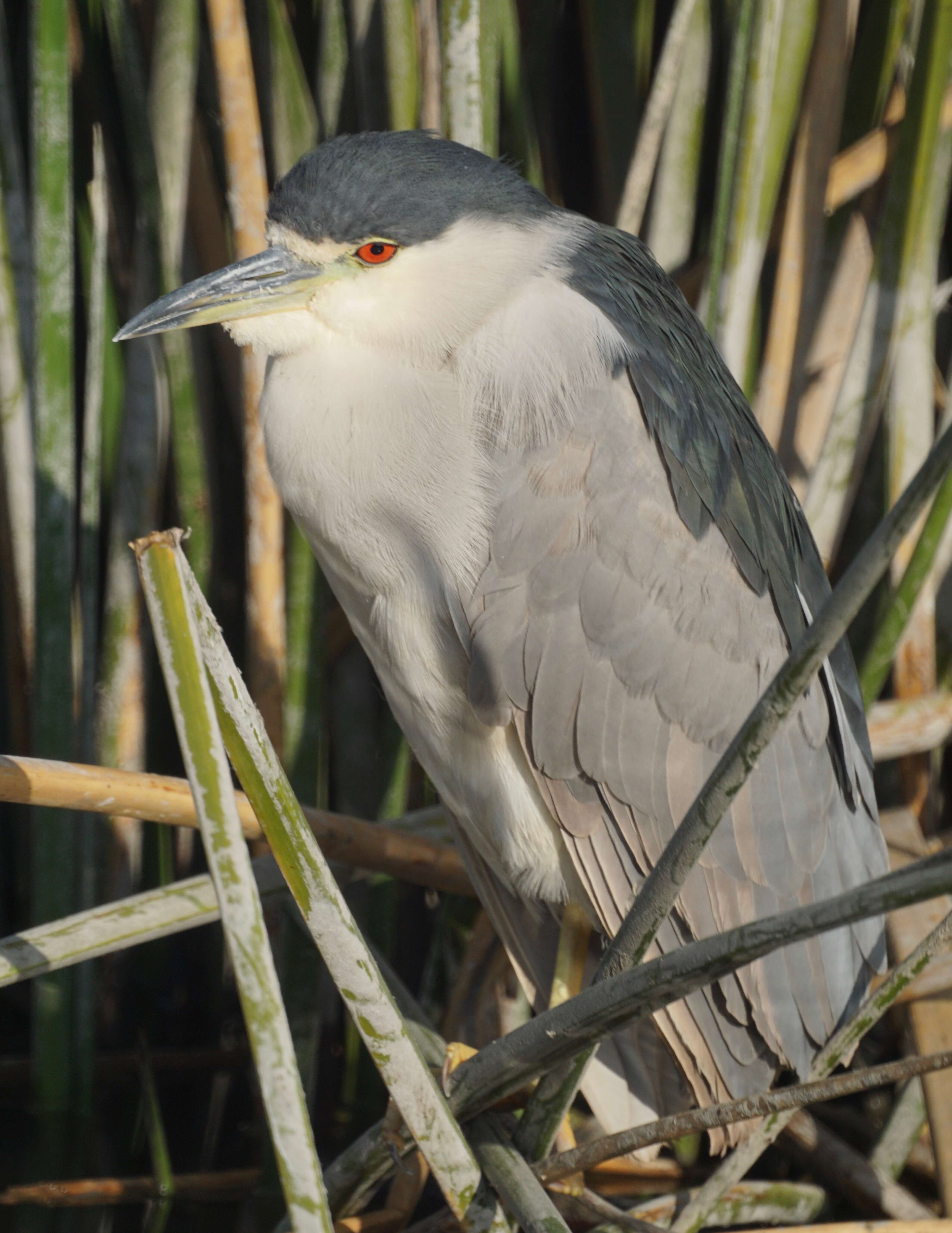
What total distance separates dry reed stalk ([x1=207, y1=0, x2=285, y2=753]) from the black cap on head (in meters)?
0.25

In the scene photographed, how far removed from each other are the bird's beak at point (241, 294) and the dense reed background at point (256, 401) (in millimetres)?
335

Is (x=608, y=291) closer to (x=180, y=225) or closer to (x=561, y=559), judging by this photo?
(x=561, y=559)

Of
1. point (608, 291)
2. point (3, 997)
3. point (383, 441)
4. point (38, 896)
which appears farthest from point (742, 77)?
point (3, 997)

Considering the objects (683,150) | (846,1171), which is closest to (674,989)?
(846,1171)

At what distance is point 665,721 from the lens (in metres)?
1.31

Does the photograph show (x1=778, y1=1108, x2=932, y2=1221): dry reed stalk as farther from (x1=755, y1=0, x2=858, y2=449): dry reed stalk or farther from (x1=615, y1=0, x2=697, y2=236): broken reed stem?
(x1=615, y1=0, x2=697, y2=236): broken reed stem

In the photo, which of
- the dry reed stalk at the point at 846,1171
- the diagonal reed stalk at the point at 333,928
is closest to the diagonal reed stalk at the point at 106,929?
the diagonal reed stalk at the point at 333,928

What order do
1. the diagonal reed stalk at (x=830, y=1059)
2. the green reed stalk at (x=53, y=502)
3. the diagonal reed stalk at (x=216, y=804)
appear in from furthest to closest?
the green reed stalk at (x=53, y=502)
the diagonal reed stalk at (x=830, y=1059)
the diagonal reed stalk at (x=216, y=804)

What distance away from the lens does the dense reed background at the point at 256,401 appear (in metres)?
1.47

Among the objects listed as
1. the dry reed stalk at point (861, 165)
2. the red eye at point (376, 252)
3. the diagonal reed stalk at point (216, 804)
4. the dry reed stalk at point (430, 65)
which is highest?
the dry reed stalk at point (430, 65)

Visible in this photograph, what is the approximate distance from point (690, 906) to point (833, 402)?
85 centimetres

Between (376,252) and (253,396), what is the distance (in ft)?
1.40

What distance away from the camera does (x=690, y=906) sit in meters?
1.32

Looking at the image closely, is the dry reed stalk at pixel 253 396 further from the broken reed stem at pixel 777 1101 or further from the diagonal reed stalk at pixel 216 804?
the broken reed stem at pixel 777 1101
